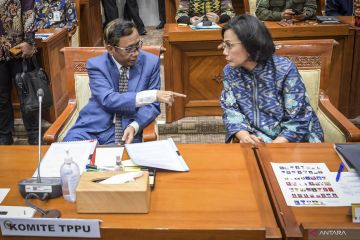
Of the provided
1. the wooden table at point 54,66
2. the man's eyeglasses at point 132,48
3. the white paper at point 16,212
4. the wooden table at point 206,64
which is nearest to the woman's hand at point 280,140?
the man's eyeglasses at point 132,48

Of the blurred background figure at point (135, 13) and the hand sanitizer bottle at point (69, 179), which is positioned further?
the blurred background figure at point (135, 13)

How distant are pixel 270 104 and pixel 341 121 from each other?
0.37 m

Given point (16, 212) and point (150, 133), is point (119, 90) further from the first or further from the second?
point (16, 212)

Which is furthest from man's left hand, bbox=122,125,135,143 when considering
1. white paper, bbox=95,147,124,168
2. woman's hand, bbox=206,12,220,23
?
woman's hand, bbox=206,12,220,23

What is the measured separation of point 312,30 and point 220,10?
87cm

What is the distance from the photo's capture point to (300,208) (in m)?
1.33

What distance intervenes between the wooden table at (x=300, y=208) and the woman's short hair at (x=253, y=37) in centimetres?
52

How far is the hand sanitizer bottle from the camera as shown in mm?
1361

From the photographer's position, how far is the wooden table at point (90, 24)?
5.40 metres

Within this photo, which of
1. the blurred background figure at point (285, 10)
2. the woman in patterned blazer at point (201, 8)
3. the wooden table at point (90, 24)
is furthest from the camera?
the wooden table at point (90, 24)

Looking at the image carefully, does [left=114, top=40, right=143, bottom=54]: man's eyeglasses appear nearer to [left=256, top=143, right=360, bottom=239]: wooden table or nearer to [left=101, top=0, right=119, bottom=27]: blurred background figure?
[left=256, top=143, right=360, bottom=239]: wooden table

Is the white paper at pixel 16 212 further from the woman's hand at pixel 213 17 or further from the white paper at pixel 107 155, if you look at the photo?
the woman's hand at pixel 213 17

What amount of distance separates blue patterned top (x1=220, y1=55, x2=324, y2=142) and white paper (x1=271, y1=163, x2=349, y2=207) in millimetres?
543

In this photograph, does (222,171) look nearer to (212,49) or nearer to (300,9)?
(212,49)
